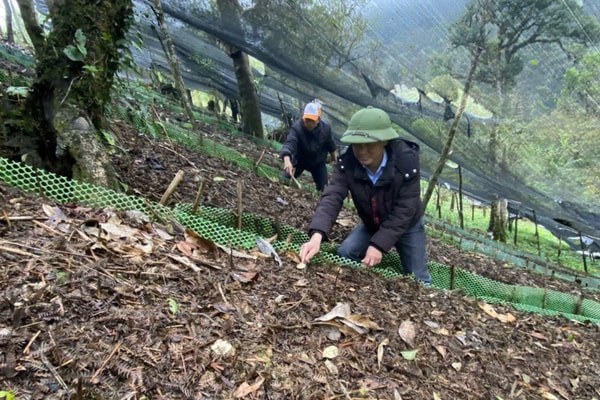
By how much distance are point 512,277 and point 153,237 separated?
4.53 metres

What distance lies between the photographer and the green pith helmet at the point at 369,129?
107 inches

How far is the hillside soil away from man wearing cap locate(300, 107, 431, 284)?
31 cm

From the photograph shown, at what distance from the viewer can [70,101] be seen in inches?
109

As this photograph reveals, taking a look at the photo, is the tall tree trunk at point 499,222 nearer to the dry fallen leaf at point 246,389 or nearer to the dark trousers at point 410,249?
the dark trousers at point 410,249

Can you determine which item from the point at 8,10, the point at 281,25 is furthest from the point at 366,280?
the point at 8,10

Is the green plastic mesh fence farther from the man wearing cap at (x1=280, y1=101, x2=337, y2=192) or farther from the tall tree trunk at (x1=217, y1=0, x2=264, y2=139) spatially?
the tall tree trunk at (x1=217, y1=0, x2=264, y2=139)

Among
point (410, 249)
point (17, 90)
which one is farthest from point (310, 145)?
point (17, 90)

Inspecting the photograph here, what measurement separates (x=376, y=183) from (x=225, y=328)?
1.66 metres

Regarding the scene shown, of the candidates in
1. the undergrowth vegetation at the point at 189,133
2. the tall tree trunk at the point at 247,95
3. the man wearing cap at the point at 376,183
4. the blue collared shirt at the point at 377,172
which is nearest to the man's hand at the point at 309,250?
the man wearing cap at the point at 376,183

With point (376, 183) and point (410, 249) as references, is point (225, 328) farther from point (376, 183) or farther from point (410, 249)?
point (410, 249)

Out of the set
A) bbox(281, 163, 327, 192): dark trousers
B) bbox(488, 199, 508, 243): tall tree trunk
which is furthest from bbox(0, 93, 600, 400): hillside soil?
bbox(488, 199, 508, 243): tall tree trunk

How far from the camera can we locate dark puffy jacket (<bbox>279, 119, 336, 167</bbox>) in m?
5.17

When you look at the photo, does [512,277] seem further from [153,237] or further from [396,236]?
[153,237]

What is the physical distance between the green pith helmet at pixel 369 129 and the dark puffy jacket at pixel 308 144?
2.31 meters
